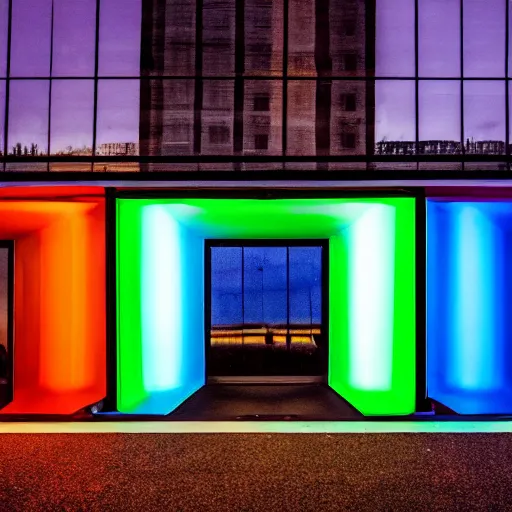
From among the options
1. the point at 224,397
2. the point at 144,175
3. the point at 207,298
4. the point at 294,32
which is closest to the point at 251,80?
the point at 294,32

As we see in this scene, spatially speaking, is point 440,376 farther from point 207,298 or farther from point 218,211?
point 207,298

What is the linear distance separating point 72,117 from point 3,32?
2252 millimetres

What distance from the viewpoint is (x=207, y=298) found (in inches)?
278

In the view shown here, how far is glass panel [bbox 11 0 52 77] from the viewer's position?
877cm

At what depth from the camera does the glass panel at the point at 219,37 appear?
8.94m

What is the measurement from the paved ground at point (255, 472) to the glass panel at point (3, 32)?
823cm

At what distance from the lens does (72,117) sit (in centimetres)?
884

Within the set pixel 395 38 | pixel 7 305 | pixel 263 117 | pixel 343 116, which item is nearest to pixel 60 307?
pixel 7 305

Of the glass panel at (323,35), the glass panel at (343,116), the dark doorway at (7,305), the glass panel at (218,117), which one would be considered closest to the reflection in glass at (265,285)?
the glass panel at (218,117)

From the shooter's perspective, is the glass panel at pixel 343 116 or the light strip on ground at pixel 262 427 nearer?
the light strip on ground at pixel 262 427

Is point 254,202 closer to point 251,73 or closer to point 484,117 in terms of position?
point 251,73

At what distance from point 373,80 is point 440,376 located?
658cm

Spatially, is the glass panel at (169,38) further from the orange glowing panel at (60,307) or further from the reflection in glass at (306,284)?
the orange glowing panel at (60,307)

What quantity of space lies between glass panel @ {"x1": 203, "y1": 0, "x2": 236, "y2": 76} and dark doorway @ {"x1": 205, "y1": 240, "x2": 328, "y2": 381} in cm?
422
